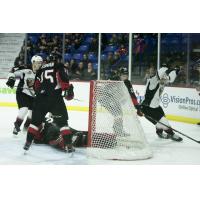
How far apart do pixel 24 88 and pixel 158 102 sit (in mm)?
1064

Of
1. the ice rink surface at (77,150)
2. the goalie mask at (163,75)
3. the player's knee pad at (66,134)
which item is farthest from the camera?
the goalie mask at (163,75)

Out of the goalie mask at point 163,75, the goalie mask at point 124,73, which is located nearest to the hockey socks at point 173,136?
the goalie mask at point 163,75

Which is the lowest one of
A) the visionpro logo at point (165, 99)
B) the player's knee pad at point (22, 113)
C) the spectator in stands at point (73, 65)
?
the player's knee pad at point (22, 113)

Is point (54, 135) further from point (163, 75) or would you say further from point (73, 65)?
point (163, 75)

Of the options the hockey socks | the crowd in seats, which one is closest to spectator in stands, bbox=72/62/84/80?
the crowd in seats

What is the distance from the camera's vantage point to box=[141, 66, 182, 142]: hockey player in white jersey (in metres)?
3.93

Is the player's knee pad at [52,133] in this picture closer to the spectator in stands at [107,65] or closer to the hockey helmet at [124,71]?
the spectator in stands at [107,65]

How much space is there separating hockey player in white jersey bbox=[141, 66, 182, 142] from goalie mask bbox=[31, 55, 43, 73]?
853mm

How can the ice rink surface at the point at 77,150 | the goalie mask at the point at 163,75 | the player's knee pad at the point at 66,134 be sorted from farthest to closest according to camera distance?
the goalie mask at the point at 163,75
the player's knee pad at the point at 66,134
the ice rink surface at the point at 77,150

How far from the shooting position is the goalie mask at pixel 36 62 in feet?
12.6

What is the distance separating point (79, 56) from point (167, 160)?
1.06m

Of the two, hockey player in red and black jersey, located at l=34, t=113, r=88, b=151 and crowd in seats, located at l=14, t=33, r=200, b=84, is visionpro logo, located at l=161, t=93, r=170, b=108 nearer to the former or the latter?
Answer: crowd in seats, located at l=14, t=33, r=200, b=84

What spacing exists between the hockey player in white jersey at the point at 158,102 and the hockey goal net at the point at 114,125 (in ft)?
0.40

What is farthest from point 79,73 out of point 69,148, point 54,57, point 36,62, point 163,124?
point 163,124
